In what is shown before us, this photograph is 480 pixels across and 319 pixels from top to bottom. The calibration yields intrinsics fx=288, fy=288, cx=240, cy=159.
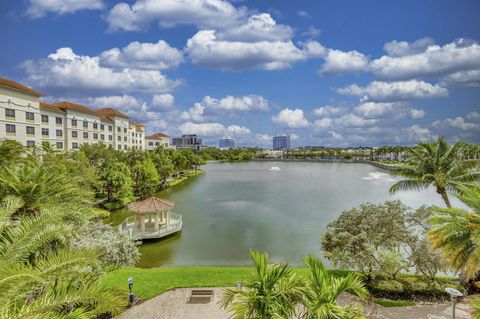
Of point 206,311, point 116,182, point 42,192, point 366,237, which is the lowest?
point 206,311

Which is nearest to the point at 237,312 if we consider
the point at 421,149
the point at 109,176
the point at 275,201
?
the point at 421,149

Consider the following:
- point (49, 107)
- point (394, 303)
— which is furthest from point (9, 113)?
point (394, 303)

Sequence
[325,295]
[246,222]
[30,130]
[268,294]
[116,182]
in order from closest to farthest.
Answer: [325,295], [268,294], [246,222], [116,182], [30,130]

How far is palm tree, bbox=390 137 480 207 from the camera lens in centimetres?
1603

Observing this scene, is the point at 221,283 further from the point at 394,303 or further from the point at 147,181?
the point at 147,181

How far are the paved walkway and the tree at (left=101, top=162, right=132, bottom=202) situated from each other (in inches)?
961

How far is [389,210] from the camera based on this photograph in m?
14.2

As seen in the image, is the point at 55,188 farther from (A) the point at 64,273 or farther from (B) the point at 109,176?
(B) the point at 109,176

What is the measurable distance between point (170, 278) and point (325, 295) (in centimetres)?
1064

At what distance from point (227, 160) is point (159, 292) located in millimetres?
142529

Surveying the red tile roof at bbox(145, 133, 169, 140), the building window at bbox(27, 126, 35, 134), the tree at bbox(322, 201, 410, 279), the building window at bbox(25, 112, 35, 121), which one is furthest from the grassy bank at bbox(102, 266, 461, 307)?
the red tile roof at bbox(145, 133, 169, 140)

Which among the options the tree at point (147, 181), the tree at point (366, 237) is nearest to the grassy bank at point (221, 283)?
the tree at point (366, 237)

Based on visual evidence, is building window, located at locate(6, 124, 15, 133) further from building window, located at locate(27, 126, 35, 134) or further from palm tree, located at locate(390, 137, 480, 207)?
palm tree, located at locate(390, 137, 480, 207)

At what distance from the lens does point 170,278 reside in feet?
46.9
